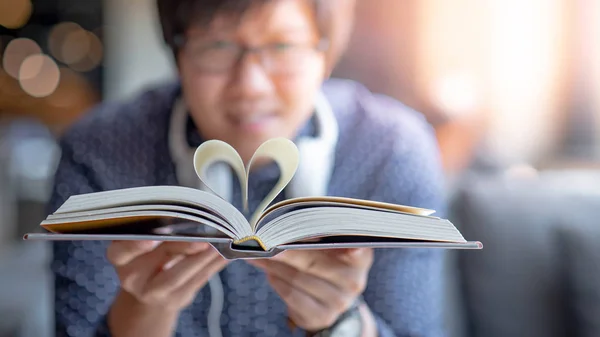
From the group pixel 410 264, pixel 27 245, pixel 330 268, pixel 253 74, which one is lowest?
pixel 27 245

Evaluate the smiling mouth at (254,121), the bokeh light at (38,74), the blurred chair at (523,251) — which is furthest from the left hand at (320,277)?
the bokeh light at (38,74)

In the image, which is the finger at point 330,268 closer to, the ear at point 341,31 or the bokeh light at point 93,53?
the ear at point 341,31

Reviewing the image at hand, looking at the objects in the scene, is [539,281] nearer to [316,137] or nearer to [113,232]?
[316,137]

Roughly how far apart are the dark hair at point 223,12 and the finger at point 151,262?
0.46 meters

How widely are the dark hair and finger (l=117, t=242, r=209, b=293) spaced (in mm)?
464

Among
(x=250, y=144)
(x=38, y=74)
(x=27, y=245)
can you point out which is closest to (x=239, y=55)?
(x=250, y=144)

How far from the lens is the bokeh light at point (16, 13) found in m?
1.13

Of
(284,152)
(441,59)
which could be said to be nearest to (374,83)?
(441,59)

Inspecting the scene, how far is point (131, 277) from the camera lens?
76 cm

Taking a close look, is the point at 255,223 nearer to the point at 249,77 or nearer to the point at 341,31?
the point at 249,77

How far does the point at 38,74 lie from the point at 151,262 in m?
0.61

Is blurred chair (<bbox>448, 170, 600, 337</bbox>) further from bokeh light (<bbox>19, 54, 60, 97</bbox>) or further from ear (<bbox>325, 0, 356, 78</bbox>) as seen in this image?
bokeh light (<bbox>19, 54, 60, 97</bbox>)

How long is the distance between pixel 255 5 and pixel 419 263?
22.1 inches

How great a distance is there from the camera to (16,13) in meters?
1.13
